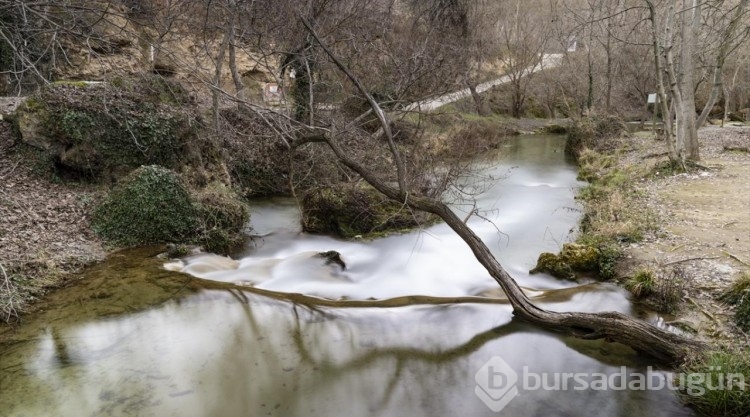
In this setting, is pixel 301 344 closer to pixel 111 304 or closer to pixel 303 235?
pixel 111 304

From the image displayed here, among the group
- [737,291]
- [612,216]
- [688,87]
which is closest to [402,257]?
[612,216]

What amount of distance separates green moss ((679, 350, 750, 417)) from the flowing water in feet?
0.69

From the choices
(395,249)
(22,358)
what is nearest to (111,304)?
(22,358)

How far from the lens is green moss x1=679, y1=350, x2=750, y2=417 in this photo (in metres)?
4.51

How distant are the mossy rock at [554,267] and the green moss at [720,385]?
3028 mm

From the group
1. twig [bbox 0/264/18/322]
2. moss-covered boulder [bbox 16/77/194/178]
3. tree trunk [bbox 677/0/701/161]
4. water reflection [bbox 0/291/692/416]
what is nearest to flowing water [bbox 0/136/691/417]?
water reflection [bbox 0/291/692/416]

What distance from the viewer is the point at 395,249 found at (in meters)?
9.99

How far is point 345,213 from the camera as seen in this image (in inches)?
420

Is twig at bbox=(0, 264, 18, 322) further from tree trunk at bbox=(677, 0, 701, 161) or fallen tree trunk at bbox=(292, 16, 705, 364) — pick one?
tree trunk at bbox=(677, 0, 701, 161)

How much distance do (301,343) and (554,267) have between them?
15.3ft

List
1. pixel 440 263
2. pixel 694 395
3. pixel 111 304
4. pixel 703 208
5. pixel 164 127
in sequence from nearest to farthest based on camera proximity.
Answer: pixel 694 395, pixel 111 304, pixel 440 263, pixel 703 208, pixel 164 127

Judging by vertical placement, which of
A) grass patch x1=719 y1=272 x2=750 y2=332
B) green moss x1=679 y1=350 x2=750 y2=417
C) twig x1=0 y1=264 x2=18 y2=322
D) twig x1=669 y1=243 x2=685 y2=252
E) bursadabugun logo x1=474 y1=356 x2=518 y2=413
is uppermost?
twig x1=0 y1=264 x2=18 y2=322

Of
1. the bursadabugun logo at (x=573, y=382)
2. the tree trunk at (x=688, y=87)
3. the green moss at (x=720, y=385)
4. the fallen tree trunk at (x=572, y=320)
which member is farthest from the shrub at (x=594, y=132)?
the green moss at (x=720, y=385)

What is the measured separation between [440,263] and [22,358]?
663 centimetres
